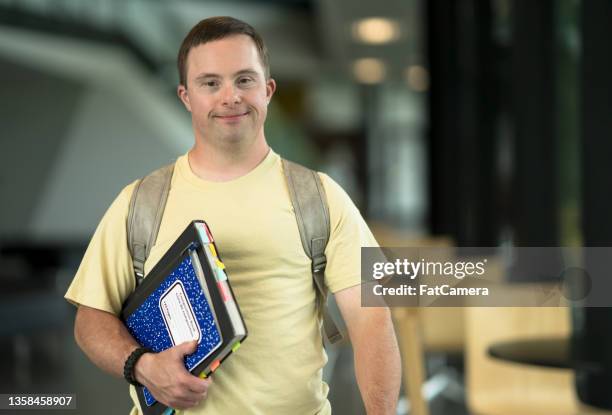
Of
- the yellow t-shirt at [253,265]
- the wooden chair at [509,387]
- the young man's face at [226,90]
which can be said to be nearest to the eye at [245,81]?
the young man's face at [226,90]

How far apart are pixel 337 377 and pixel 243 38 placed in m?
0.68

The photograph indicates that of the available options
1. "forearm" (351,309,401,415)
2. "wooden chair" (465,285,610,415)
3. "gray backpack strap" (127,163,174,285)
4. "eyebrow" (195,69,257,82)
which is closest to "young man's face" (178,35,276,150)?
"eyebrow" (195,69,257,82)

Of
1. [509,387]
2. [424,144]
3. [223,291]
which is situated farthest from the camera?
[424,144]

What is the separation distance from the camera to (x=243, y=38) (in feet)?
3.85

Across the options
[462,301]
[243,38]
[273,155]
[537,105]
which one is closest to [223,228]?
[273,155]

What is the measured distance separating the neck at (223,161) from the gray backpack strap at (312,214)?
6 cm

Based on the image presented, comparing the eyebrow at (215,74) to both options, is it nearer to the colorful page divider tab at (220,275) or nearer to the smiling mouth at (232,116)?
the smiling mouth at (232,116)

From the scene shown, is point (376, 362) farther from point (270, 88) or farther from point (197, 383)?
point (270, 88)

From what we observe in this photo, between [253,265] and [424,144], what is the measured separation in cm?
957

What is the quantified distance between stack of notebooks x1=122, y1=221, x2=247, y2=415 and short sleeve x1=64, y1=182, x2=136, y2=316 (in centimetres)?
4

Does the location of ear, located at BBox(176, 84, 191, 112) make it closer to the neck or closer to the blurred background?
the neck

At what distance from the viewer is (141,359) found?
1.16m

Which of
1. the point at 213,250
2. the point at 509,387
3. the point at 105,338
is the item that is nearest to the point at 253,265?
the point at 213,250

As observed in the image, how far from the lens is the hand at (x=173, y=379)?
109 centimetres
